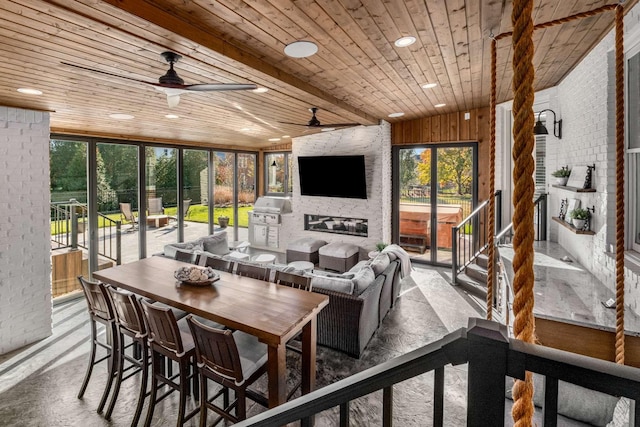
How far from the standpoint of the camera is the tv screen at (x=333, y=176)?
21.2 feet

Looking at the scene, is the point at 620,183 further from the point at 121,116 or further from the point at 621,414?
the point at 121,116

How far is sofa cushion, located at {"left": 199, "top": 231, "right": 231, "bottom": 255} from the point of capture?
525 cm

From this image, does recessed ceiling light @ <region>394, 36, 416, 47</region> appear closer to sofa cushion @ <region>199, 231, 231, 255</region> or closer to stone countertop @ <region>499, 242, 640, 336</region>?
stone countertop @ <region>499, 242, 640, 336</region>

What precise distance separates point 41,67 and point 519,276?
10.6 feet

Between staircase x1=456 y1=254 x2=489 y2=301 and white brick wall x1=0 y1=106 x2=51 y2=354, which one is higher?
white brick wall x1=0 y1=106 x2=51 y2=354

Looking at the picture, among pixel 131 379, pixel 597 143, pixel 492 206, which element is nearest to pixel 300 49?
pixel 492 206

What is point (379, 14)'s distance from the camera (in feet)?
7.09

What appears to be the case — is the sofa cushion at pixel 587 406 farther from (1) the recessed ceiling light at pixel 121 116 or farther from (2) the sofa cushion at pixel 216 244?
(1) the recessed ceiling light at pixel 121 116

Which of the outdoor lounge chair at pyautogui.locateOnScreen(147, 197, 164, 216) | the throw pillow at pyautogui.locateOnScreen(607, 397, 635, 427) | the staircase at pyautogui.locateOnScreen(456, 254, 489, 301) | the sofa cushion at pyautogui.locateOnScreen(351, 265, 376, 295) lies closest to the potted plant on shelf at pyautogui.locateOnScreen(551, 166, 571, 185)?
the staircase at pyautogui.locateOnScreen(456, 254, 489, 301)

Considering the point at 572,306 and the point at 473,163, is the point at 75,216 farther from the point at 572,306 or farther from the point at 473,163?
the point at 473,163

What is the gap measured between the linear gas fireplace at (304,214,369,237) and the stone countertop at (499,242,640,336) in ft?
10.5

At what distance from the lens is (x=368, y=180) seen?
6480 mm

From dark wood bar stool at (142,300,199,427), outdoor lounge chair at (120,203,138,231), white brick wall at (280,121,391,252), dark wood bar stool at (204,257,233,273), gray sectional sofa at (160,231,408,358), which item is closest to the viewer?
dark wood bar stool at (142,300,199,427)

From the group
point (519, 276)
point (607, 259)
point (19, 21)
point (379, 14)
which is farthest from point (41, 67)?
point (607, 259)
